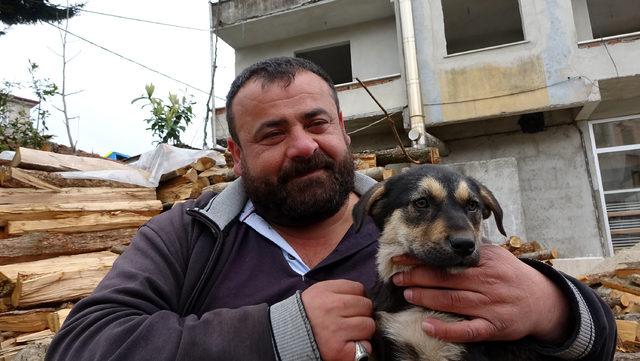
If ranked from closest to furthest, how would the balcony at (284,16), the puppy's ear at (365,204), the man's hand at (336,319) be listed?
the man's hand at (336,319)
the puppy's ear at (365,204)
the balcony at (284,16)

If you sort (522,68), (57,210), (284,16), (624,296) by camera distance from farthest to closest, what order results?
(284,16)
(522,68)
(57,210)
(624,296)

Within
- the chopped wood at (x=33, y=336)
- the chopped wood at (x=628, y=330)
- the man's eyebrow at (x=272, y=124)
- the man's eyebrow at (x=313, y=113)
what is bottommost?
the chopped wood at (x=628, y=330)

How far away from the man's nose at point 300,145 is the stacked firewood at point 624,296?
313cm

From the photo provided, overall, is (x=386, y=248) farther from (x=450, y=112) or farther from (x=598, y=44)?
(x=598, y=44)

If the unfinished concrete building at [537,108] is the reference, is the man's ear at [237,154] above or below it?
below

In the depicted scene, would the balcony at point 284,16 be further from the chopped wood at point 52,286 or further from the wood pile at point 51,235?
the chopped wood at point 52,286

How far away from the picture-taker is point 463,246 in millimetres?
1848

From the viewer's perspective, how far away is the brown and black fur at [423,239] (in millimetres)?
1824

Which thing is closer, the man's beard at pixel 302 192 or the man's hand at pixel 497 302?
the man's hand at pixel 497 302

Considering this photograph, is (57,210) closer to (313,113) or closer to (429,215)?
(313,113)

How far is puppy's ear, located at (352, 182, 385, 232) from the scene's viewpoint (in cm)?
219

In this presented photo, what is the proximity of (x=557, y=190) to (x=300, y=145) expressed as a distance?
9937 millimetres

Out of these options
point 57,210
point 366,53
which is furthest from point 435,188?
point 366,53

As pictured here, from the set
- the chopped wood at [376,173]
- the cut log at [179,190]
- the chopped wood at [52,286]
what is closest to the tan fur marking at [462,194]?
the chopped wood at [376,173]
